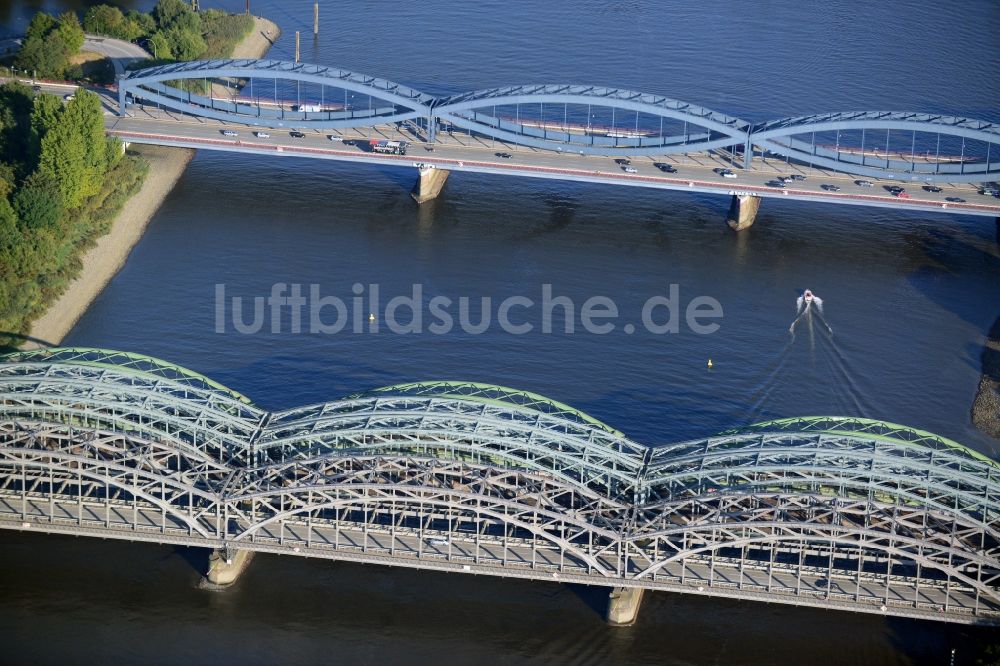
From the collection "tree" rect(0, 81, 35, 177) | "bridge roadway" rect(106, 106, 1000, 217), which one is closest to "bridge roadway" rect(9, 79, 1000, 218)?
"bridge roadway" rect(106, 106, 1000, 217)

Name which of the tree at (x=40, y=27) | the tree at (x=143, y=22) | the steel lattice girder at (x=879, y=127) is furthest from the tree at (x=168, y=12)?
the steel lattice girder at (x=879, y=127)

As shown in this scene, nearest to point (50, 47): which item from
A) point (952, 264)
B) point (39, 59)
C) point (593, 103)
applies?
point (39, 59)

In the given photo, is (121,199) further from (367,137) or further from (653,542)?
(653,542)

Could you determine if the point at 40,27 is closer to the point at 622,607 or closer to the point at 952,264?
the point at 952,264

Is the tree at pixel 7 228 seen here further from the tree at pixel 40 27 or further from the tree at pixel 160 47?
the tree at pixel 40 27

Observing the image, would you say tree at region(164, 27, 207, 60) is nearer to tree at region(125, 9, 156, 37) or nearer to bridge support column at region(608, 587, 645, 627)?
tree at region(125, 9, 156, 37)

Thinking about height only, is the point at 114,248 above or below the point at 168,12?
below

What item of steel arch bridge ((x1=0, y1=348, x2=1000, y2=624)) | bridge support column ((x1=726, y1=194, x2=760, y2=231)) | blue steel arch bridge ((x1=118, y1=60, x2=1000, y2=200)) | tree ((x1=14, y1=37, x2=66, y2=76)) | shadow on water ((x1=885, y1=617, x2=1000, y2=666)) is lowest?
shadow on water ((x1=885, y1=617, x2=1000, y2=666))

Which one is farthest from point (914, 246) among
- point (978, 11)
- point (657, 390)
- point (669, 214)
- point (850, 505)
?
point (978, 11)
